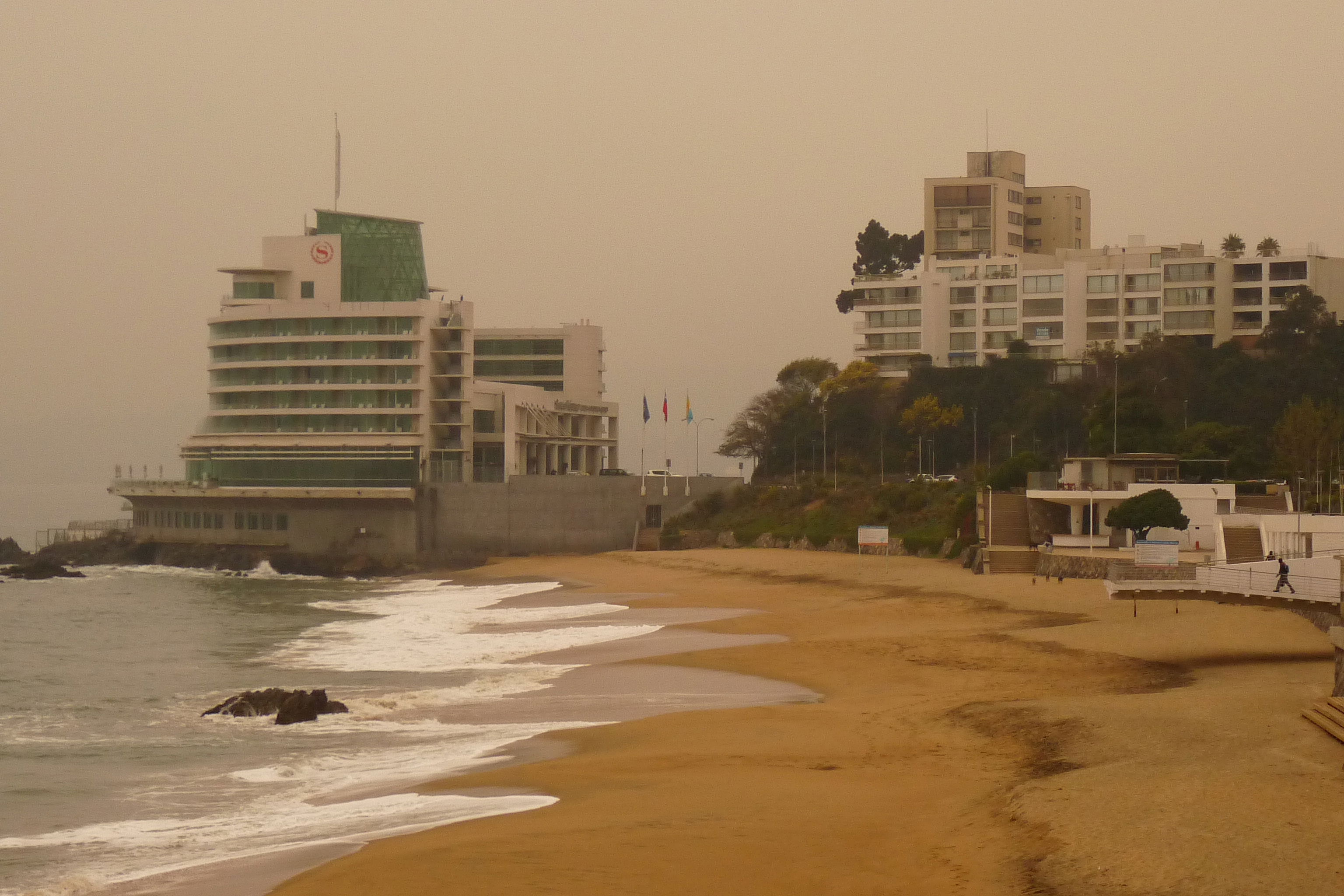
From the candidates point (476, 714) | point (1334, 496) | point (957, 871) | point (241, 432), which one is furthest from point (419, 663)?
point (241, 432)

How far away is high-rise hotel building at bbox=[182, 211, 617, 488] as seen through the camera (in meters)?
90.5

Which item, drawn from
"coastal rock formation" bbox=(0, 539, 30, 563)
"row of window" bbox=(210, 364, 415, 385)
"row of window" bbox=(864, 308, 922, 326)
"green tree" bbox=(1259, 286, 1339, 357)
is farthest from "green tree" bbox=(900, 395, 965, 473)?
Result: "coastal rock formation" bbox=(0, 539, 30, 563)

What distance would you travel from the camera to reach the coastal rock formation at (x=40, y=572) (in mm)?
82562

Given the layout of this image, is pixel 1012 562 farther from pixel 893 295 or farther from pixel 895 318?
pixel 893 295

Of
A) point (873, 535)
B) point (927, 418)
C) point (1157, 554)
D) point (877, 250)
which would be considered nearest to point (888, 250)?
point (877, 250)

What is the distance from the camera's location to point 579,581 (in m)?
69.2

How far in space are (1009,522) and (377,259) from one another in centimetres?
5169

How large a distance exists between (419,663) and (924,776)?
22.7 m

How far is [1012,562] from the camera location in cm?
5475

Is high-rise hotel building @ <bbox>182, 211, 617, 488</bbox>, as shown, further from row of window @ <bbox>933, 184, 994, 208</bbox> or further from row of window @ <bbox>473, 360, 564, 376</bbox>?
row of window @ <bbox>933, 184, 994, 208</bbox>

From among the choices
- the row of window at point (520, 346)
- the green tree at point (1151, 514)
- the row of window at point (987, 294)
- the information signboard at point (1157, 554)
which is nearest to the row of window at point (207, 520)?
the row of window at point (520, 346)

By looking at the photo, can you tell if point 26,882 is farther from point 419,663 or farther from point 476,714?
point 419,663

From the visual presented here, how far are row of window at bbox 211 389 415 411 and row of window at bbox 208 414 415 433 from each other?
2.24ft

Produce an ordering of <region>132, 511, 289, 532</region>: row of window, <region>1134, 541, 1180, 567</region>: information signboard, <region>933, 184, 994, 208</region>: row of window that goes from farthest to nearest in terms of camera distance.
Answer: <region>933, 184, 994, 208</region>: row of window < <region>132, 511, 289, 532</region>: row of window < <region>1134, 541, 1180, 567</region>: information signboard
